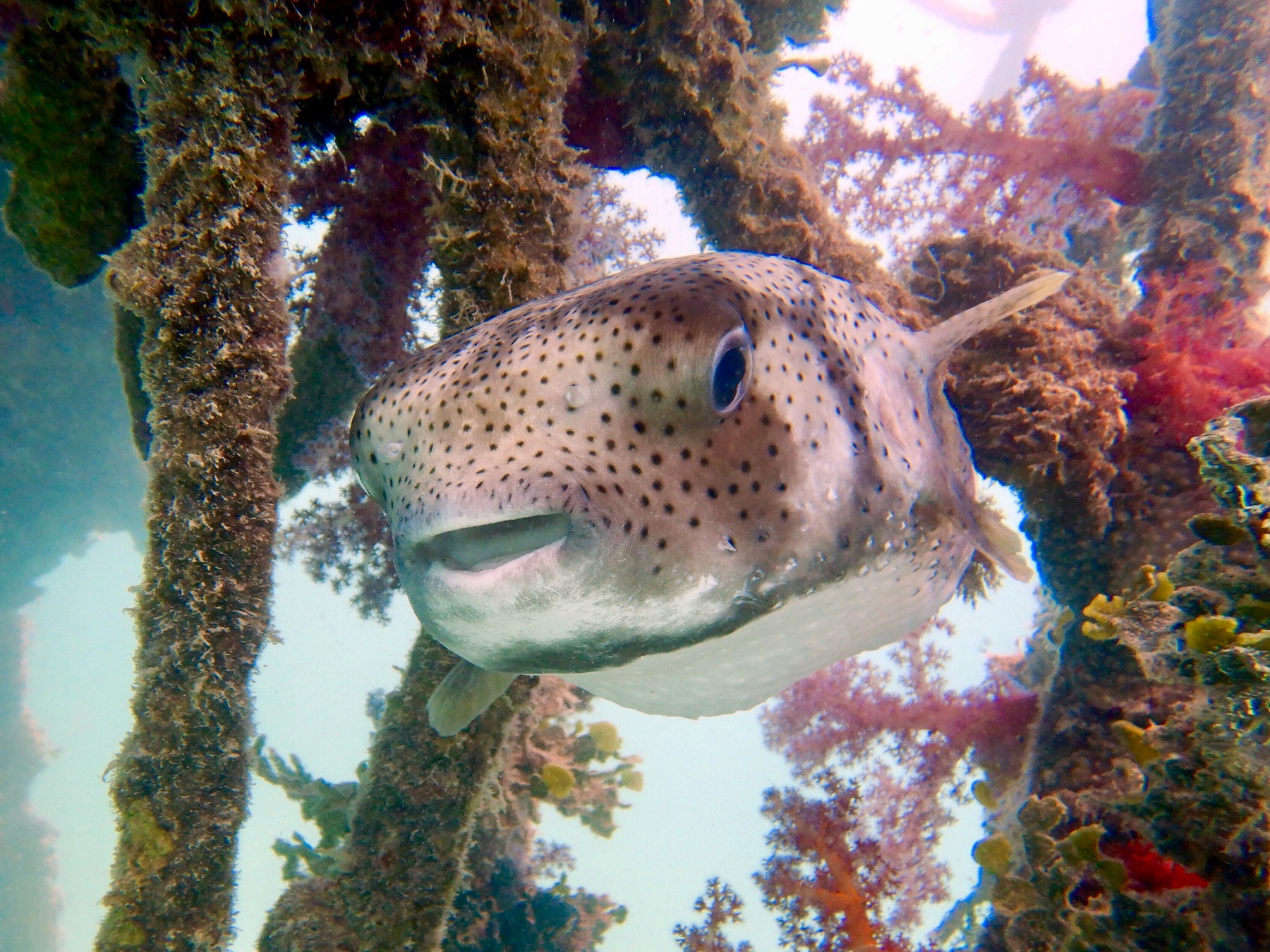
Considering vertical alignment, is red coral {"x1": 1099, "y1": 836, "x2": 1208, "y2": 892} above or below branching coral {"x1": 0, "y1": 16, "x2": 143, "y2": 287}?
below

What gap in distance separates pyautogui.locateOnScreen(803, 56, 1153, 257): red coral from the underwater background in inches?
1.6

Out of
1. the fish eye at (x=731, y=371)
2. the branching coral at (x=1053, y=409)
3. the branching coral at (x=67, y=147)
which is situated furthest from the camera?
the branching coral at (x=1053, y=409)

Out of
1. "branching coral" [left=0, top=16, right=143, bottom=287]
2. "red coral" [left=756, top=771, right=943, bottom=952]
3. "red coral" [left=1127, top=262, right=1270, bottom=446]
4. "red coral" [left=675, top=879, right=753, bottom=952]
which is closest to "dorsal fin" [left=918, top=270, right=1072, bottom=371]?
"red coral" [left=1127, top=262, right=1270, bottom=446]

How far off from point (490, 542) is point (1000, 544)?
7.14 ft

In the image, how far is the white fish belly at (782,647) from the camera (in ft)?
5.89

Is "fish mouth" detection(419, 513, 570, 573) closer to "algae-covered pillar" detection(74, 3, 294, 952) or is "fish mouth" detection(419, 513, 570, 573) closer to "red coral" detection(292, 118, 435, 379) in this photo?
"algae-covered pillar" detection(74, 3, 294, 952)

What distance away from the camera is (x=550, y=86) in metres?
2.73

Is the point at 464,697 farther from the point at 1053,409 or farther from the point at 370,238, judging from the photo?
the point at 1053,409

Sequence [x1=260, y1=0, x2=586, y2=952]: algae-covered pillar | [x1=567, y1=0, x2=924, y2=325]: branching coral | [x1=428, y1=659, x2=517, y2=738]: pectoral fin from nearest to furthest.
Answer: [x1=428, y1=659, x2=517, y2=738]: pectoral fin < [x1=260, y1=0, x2=586, y2=952]: algae-covered pillar < [x1=567, y1=0, x2=924, y2=325]: branching coral

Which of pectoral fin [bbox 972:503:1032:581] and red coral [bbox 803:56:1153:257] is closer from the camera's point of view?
pectoral fin [bbox 972:503:1032:581]

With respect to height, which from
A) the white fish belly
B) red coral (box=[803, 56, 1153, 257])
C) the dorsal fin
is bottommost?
the white fish belly

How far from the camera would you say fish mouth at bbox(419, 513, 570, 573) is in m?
1.34

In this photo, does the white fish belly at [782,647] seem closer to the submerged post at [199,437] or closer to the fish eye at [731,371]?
the fish eye at [731,371]

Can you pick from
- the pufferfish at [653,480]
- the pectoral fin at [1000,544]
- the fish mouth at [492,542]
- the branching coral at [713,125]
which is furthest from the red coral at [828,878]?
the fish mouth at [492,542]
